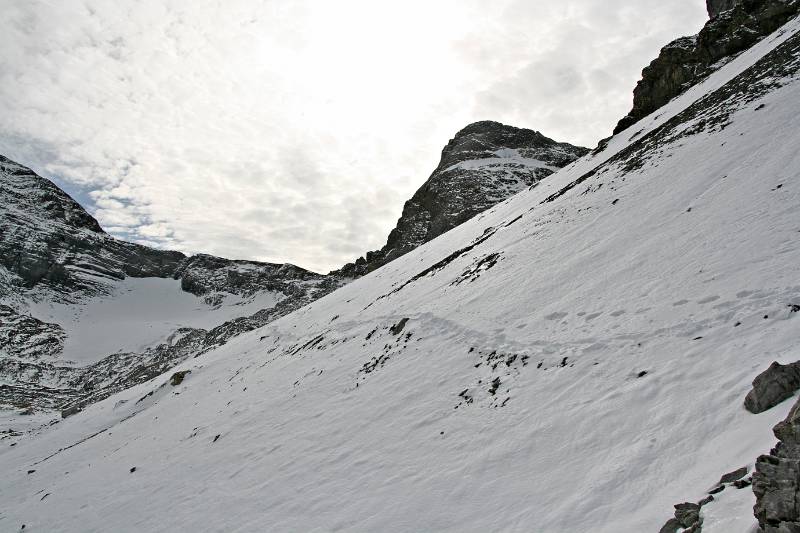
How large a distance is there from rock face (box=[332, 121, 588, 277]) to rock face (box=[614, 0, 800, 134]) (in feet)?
91.6

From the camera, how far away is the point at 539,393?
9.51 m

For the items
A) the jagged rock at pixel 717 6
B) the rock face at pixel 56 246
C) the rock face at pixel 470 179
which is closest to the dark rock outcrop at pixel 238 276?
the rock face at pixel 56 246

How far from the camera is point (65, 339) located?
101 m

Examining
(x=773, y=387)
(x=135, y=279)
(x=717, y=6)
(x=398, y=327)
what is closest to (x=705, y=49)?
(x=717, y=6)

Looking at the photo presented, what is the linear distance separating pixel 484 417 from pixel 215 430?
13.7 m

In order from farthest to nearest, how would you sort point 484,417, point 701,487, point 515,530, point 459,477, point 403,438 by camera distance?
point 403,438 < point 484,417 < point 459,477 < point 515,530 < point 701,487

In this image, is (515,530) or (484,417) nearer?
(515,530)

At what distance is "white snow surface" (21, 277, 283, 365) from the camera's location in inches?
3984

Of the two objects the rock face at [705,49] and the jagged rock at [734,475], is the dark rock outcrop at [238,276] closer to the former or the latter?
the rock face at [705,49]

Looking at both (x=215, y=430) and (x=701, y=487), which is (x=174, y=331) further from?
(x=701, y=487)

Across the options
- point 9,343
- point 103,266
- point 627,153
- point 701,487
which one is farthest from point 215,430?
point 103,266

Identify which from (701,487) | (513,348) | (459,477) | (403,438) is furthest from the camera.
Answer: (513,348)

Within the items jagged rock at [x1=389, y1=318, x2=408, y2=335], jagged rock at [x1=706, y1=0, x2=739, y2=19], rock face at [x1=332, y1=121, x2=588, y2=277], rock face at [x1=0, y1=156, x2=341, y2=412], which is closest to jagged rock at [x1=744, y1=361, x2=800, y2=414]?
jagged rock at [x1=389, y1=318, x2=408, y2=335]

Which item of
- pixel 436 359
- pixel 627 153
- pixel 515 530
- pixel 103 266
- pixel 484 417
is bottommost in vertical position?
pixel 515 530
